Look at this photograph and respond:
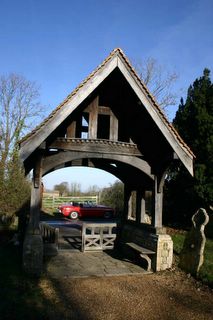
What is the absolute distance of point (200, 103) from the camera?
15586mm

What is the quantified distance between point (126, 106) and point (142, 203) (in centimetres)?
355

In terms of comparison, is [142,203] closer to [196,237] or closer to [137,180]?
[137,180]

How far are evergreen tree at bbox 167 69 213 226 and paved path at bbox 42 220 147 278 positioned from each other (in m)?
5.86

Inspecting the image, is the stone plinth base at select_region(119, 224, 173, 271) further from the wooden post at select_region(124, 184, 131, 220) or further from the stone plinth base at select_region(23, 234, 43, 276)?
the stone plinth base at select_region(23, 234, 43, 276)

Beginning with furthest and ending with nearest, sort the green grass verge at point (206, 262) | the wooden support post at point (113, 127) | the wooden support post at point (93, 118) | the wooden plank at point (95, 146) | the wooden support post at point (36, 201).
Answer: the wooden support post at point (113, 127), the wooden support post at point (93, 118), the wooden plank at point (95, 146), the wooden support post at point (36, 201), the green grass verge at point (206, 262)

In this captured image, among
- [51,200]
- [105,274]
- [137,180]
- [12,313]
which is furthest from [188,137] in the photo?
[51,200]

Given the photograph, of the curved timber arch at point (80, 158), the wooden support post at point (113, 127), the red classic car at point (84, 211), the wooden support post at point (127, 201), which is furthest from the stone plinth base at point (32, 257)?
the red classic car at point (84, 211)

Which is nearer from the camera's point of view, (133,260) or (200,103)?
(133,260)

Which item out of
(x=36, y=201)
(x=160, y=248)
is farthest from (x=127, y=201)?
(x=36, y=201)

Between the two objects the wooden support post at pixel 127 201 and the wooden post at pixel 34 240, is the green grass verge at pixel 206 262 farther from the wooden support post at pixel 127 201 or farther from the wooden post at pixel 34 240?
the wooden post at pixel 34 240

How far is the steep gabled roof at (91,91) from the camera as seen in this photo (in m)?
7.67

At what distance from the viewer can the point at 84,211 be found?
2409 centimetres

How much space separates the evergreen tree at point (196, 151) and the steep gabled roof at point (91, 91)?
20.2ft

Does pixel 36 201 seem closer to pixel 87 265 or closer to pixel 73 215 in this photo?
pixel 87 265
